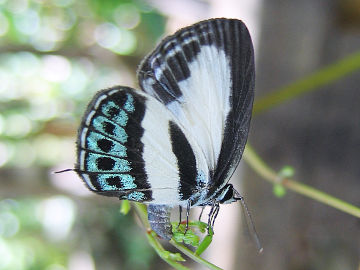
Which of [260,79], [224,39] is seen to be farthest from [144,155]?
[260,79]

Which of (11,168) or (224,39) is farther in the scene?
(11,168)

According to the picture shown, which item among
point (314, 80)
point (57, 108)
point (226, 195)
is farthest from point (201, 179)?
point (57, 108)

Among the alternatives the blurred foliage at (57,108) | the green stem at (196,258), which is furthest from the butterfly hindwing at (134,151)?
the blurred foliage at (57,108)

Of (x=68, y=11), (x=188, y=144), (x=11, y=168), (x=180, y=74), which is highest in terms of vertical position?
(x=180, y=74)

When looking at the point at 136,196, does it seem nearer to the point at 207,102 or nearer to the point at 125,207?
the point at 125,207

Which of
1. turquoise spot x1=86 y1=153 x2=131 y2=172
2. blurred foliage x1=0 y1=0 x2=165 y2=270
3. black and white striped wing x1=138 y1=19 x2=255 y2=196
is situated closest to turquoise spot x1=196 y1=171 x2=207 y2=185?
black and white striped wing x1=138 y1=19 x2=255 y2=196

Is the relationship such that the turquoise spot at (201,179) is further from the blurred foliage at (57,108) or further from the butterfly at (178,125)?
the blurred foliage at (57,108)

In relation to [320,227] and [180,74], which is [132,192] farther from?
[320,227]
